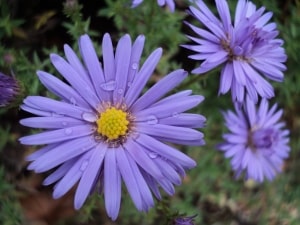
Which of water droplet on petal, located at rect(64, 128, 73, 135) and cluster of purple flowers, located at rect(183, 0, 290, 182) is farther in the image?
cluster of purple flowers, located at rect(183, 0, 290, 182)

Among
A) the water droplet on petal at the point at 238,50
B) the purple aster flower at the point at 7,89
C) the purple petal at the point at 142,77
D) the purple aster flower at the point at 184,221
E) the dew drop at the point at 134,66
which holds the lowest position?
the purple aster flower at the point at 184,221

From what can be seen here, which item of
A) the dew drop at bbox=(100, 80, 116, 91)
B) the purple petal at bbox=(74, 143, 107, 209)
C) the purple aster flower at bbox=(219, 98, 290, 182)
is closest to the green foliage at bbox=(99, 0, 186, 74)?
the purple aster flower at bbox=(219, 98, 290, 182)

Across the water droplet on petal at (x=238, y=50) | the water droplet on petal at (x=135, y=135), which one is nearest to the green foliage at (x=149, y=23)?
the water droplet on petal at (x=238, y=50)

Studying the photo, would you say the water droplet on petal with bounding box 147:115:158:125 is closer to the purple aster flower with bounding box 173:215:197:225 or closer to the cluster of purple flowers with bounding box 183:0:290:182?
the cluster of purple flowers with bounding box 183:0:290:182

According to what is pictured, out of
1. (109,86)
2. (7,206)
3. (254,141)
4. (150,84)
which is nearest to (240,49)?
(109,86)

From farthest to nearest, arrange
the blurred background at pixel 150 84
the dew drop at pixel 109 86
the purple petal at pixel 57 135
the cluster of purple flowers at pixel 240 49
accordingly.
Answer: the blurred background at pixel 150 84 < the cluster of purple flowers at pixel 240 49 < the dew drop at pixel 109 86 < the purple petal at pixel 57 135

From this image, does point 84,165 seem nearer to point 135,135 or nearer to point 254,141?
point 135,135

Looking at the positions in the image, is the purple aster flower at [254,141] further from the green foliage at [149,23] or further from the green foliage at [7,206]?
the green foliage at [7,206]

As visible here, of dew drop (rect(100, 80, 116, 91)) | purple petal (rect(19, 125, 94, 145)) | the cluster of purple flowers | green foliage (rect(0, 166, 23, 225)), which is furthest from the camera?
green foliage (rect(0, 166, 23, 225))
